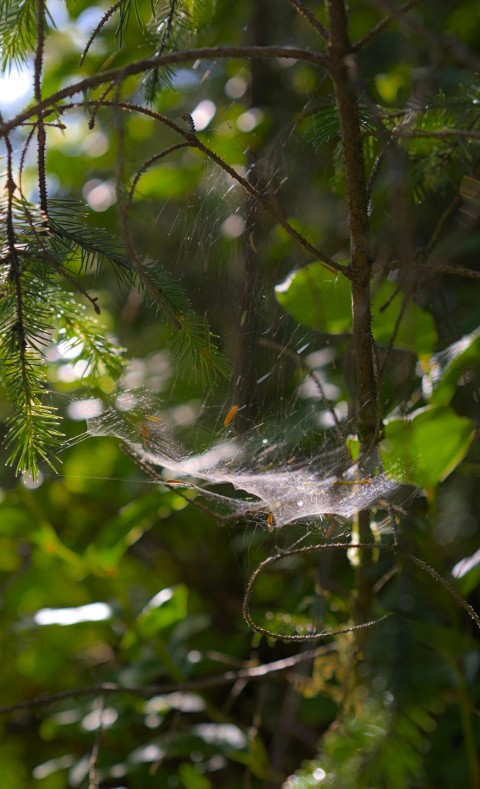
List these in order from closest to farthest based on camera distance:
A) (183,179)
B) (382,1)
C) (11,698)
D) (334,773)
Answer: (382,1), (334,773), (183,179), (11,698)

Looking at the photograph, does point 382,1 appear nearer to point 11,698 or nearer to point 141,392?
point 141,392

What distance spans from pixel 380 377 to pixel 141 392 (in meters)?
0.26

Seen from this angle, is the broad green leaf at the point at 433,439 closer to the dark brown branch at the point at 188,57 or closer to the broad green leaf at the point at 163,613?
the dark brown branch at the point at 188,57

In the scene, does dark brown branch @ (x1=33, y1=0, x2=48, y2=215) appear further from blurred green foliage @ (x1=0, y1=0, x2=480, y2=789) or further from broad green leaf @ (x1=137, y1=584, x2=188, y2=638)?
broad green leaf @ (x1=137, y1=584, x2=188, y2=638)

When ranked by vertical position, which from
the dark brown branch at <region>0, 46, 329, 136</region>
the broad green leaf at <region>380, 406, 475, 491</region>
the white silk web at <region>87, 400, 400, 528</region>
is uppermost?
the dark brown branch at <region>0, 46, 329, 136</region>

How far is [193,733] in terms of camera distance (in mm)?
1131

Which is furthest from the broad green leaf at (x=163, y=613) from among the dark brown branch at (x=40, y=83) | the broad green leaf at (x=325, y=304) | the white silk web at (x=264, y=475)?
the dark brown branch at (x=40, y=83)

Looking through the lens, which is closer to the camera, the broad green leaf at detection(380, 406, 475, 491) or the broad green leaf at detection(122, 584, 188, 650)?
the broad green leaf at detection(380, 406, 475, 491)

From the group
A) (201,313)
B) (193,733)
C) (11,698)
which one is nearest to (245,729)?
(193,733)

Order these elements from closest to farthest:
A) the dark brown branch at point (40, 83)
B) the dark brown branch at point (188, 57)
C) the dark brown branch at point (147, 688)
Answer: the dark brown branch at point (188, 57) < the dark brown branch at point (40, 83) < the dark brown branch at point (147, 688)

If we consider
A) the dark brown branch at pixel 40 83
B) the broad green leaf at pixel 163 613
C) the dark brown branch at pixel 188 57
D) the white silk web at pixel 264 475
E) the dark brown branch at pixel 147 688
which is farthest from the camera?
the broad green leaf at pixel 163 613

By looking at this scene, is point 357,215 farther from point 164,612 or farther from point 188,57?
point 164,612

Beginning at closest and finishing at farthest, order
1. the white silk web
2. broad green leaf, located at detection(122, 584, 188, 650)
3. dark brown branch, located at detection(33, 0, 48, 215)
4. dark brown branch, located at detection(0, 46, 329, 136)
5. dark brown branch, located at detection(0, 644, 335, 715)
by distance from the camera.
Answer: dark brown branch, located at detection(0, 46, 329, 136)
dark brown branch, located at detection(33, 0, 48, 215)
the white silk web
dark brown branch, located at detection(0, 644, 335, 715)
broad green leaf, located at detection(122, 584, 188, 650)

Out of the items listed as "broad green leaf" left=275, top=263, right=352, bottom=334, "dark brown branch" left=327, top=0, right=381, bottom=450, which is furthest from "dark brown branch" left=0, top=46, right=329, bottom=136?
"broad green leaf" left=275, top=263, right=352, bottom=334
